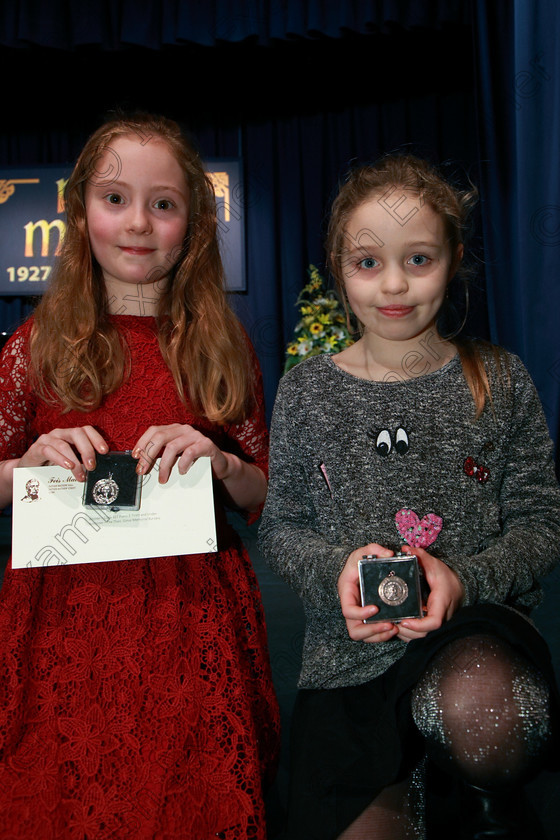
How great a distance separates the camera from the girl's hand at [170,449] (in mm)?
943

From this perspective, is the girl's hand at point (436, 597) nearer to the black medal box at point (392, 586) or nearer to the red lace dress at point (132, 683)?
Answer: the black medal box at point (392, 586)

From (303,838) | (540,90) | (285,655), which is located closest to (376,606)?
(303,838)

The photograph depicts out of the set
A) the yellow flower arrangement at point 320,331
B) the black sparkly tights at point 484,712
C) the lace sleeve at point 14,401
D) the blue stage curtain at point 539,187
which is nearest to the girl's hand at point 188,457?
the lace sleeve at point 14,401

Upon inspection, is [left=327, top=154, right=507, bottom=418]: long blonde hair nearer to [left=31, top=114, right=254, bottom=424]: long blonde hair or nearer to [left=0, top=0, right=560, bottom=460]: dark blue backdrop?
[left=31, top=114, right=254, bottom=424]: long blonde hair

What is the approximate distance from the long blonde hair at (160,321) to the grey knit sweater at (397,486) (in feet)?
0.54

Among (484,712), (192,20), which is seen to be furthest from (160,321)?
(192,20)

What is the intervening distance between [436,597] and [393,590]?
0.07 m

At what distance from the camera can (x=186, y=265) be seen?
1.19 meters

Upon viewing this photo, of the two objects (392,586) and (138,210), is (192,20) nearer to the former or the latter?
(138,210)

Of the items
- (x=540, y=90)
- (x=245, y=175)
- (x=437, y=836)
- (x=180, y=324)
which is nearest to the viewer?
(x=437, y=836)

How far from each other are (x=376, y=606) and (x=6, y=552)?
119 inches

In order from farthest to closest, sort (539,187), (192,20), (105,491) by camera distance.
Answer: (192,20) < (539,187) < (105,491)

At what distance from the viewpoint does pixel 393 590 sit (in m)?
0.79

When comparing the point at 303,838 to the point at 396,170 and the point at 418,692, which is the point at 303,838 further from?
the point at 396,170
